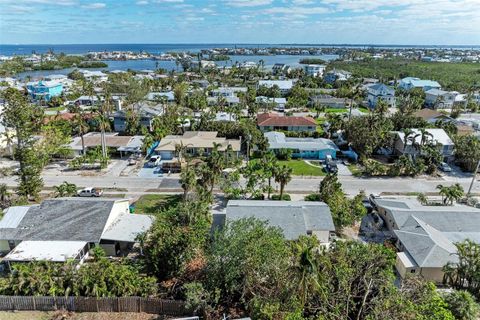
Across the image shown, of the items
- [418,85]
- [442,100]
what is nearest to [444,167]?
[442,100]

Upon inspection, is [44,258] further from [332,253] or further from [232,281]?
[332,253]

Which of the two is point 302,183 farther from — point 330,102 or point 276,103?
point 330,102

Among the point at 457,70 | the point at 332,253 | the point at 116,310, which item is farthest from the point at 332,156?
the point at 457,70

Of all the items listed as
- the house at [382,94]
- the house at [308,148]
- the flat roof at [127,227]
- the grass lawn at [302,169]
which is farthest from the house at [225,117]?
the house at [382,94]

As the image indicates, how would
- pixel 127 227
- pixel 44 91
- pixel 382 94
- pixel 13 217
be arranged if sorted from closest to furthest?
pixel 127 227 < pixel 13 217 < pixel 44 91 < pixel 382 94

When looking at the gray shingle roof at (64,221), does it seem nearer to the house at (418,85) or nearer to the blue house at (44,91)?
the blue house at (44,91)

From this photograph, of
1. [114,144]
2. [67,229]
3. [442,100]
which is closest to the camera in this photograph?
[67,229]

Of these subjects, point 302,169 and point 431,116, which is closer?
point 302,169
